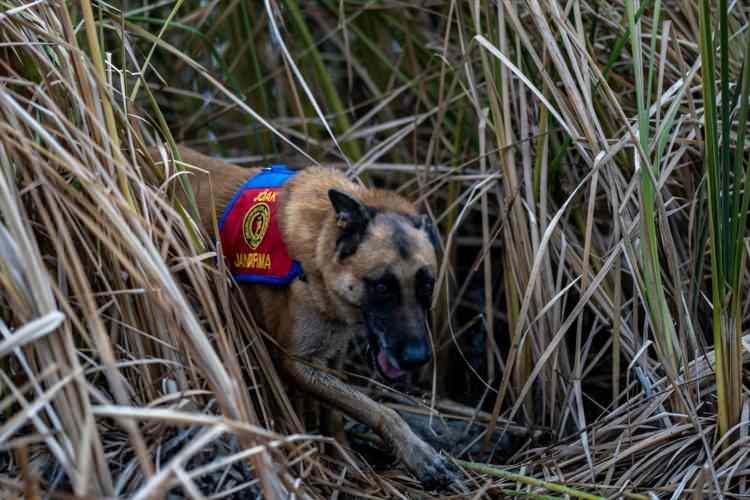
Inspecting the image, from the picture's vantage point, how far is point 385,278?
3408 mm

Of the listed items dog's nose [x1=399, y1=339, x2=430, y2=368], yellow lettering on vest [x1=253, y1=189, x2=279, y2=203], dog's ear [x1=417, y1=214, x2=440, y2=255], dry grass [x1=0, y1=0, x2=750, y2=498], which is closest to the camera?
dry grass [x1=0, y1=0, x2=750, y2=498]

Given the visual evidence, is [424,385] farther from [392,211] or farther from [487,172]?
[392,211]

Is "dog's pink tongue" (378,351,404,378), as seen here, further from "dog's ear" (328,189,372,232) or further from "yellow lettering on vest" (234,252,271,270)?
"yellow lettering on vest" (234,252,271,270)

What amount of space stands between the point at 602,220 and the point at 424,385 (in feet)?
4.44

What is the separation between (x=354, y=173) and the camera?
4.46m

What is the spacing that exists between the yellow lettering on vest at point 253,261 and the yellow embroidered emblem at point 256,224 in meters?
0.04

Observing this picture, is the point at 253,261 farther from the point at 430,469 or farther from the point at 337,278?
the point at 430,469

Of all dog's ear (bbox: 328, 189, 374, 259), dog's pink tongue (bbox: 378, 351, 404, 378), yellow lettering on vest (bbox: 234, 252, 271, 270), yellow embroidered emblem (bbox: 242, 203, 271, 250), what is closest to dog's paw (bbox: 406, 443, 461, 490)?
dog's pink tongue (bbox: 378, 351, 404, 378)

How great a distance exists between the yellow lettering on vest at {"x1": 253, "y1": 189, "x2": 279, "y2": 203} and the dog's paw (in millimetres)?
1161

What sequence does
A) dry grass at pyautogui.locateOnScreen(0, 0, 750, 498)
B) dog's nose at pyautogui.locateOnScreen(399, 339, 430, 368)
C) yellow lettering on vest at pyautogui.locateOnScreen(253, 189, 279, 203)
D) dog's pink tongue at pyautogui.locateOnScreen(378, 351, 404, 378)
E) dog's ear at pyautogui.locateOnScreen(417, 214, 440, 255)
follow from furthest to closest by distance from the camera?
yellow lettering on vest at pyautogui.locateOnScreen(253, 189, 279, 203) → dog's ear at pyautogui.locateOnScreen(417, 214, 440, 255) → dog's pink tongue at pyautogui.locateOnScreen(378, 351, 404, 378) → dog's nose at pyautogui.locateOnScreen(399, 339, 430, 368) → dry grass at pyautogui.locateOnScreen(0, 0, 750, 498)

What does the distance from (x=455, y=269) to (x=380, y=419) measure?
195 centimetres

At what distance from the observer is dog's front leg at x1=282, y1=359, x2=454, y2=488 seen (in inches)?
130

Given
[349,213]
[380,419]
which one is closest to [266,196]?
[349,213]

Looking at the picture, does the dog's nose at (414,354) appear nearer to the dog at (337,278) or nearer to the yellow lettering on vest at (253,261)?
the dog at (337,278)
